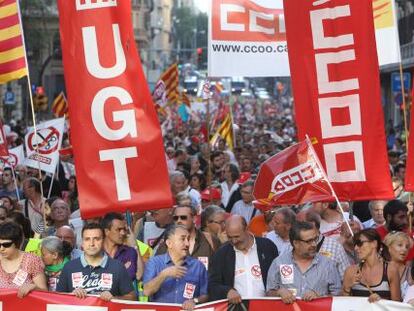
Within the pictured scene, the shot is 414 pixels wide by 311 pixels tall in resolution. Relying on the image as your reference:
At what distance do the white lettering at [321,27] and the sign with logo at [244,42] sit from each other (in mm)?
6236

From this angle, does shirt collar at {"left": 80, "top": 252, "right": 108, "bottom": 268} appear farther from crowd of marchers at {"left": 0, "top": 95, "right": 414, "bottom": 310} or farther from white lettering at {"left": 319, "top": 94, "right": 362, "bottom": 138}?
white lettering at {"left": 319, "top": 94, "right": 362, "bottom": 138}

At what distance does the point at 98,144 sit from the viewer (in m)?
9.98

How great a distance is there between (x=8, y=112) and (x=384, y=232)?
4465cm

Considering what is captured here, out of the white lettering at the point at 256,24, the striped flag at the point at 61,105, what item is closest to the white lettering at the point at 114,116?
the white lettering at the point at 256,24

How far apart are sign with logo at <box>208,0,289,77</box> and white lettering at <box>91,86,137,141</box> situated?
22.4 feet

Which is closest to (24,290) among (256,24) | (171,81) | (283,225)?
(283,225)

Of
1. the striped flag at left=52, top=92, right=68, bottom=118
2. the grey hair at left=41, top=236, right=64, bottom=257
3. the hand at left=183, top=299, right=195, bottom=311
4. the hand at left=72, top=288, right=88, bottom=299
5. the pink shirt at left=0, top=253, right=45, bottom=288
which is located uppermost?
the striped flag at left=52, top=92, right=68, bottom=118

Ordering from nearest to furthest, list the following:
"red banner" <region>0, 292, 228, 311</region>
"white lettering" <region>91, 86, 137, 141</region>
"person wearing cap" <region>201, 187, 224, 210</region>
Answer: "red banner" <region>0, 292, 228, 311</region>
"white lettering" <region>91, 86, 137, 141</region>
"person wearing cap" <region>201, 187, 224, 210</region>

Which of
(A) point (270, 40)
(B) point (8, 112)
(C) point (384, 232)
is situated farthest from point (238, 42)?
(B) point (8, 112)

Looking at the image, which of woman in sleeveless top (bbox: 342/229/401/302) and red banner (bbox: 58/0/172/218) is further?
red banner (bbox: 58/0/172/218)

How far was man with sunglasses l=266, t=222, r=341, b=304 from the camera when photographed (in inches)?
366

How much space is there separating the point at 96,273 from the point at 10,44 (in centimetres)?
595

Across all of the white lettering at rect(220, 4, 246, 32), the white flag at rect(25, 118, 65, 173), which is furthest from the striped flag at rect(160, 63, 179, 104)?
the white lettering at rect(220, 4, 246, 32)

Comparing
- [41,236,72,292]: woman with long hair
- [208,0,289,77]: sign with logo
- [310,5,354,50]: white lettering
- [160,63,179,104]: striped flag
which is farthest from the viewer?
[160,63,179,104]: striped flag
